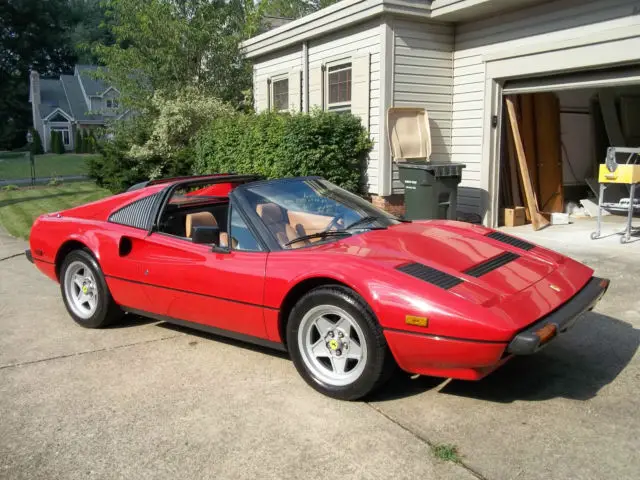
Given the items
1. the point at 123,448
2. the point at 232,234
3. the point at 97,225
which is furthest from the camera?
the point at 97,225

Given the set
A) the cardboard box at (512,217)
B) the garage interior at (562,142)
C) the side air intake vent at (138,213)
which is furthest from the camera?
the cardboard box at (512,217)

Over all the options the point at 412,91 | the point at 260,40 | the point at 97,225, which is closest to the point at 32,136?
the point at 260,40

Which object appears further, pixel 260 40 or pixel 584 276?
pixel 260 40

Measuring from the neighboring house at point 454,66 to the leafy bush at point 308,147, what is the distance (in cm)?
30

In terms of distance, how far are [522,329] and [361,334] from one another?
2.85 ft

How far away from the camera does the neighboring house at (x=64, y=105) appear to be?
59.0 metres

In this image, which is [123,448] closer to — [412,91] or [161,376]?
[161,376]

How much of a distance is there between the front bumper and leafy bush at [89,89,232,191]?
11523 mm

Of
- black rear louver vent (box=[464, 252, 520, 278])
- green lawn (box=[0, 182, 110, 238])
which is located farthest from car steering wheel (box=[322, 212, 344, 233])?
green lawn (box=[0, 182, 110, 238])

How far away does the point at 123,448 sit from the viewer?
3061mm

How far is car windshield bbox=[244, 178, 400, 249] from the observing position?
13.6 feet

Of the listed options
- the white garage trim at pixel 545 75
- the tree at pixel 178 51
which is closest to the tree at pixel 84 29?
the tree at pixel 178 51

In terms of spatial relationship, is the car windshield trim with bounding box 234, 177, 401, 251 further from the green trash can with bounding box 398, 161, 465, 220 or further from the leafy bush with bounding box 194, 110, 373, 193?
the leafy bush with bounding box 194, 110, 373, 193

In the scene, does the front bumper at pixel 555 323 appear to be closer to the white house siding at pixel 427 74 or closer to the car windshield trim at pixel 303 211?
the car windshield trim at pixel 303 211
